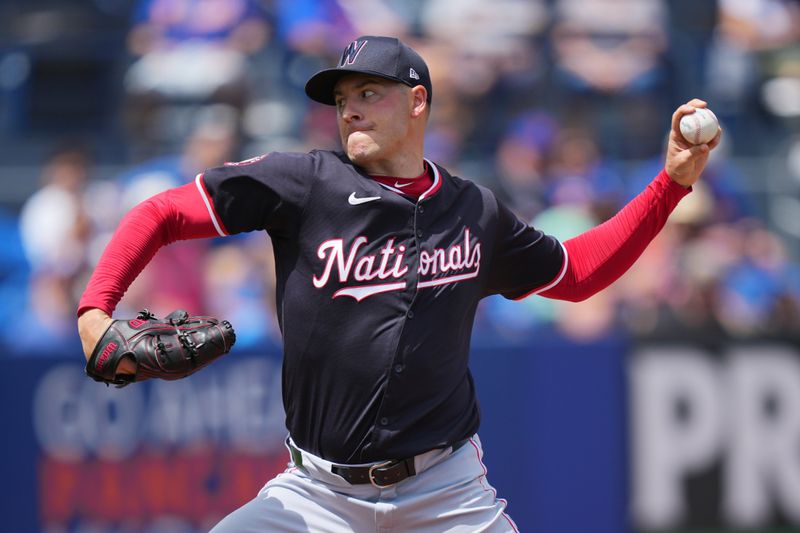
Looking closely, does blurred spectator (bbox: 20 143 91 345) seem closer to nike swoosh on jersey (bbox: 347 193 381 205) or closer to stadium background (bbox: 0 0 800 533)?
stadium background (bbox: 0 0 800 533)

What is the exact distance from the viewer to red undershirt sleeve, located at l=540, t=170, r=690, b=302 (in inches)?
160

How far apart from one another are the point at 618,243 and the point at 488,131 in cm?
560

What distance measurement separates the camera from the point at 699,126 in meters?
3.86

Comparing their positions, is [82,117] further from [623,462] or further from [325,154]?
[325,154]

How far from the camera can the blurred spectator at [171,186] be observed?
733 centimetres

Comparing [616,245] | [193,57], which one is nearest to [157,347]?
[616,245]

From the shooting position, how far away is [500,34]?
9.73 m

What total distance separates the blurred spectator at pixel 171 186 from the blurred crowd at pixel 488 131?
15 millimetres

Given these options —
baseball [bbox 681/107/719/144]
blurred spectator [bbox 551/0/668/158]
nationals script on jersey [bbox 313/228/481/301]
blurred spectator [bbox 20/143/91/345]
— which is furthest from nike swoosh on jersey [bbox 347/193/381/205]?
blurred spectator [bbox 551/0/668/158]

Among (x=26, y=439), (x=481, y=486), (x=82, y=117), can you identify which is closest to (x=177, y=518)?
(x=26, y=439)

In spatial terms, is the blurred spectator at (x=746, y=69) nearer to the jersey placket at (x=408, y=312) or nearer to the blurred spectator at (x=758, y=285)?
the blurred spectator at (x=758, y=285)

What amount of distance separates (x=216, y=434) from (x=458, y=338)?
2.97 meters

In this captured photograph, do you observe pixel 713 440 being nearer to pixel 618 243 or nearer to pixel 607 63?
pixel 618 243

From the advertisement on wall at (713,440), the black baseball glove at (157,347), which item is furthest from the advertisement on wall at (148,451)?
the black baseball glove at (157,347)
